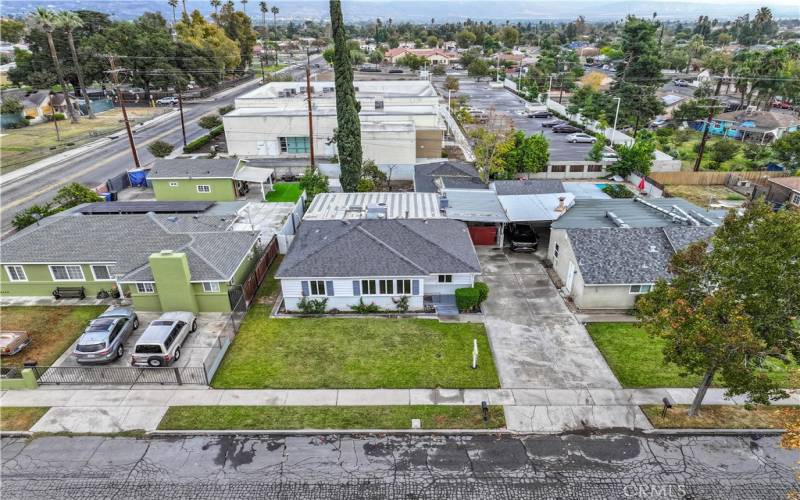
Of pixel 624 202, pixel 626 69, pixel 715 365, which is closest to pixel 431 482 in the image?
pixel 715 365

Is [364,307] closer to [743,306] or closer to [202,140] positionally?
[743,306]

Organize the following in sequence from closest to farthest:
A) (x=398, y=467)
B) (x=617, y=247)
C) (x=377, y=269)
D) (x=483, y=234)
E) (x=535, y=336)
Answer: (x=398, y=467), (x=535, y=336), (x=377, y=269), (x=617, y=247), (x=483, y=234)

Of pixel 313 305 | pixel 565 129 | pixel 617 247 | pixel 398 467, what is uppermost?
pixel 617 247

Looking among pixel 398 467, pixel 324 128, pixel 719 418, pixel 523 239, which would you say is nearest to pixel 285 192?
pixel 324 128

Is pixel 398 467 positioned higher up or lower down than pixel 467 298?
lower down

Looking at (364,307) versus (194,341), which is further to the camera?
(364,307)

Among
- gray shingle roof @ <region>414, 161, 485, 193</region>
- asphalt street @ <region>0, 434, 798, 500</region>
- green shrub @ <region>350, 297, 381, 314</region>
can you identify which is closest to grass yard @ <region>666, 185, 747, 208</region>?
gray shingle roof @ <region>414, 161, 485, 193</region>
